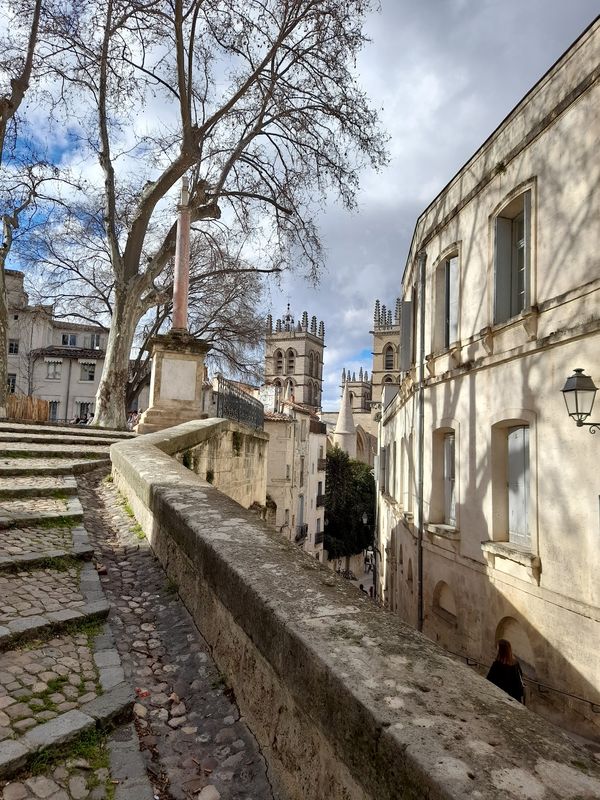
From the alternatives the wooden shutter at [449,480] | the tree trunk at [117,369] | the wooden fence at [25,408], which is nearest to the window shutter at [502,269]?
the wooden shutter at [449,480]

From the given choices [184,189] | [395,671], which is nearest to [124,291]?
[184,189]

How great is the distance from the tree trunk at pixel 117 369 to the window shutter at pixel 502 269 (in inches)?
424

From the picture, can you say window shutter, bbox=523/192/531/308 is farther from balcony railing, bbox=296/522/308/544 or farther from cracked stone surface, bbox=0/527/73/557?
balcony railing, bbox=296/522/308/544

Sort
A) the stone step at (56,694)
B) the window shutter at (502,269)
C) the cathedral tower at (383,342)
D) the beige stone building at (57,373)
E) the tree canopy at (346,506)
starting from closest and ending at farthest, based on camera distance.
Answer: the stone step at (56,694)
the window shutter at (502,269)
the tree canopy at (346,506)
the beige stone building at (57,373)
the cathedral tower at (383,342)

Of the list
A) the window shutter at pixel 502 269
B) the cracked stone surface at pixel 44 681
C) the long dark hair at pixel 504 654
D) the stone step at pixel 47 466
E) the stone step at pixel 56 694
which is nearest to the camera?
the stone step at pixel 56 694

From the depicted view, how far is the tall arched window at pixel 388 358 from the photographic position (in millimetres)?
82219

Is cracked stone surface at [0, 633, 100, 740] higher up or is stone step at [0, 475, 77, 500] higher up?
stone step at [0, 475, 77, 500]

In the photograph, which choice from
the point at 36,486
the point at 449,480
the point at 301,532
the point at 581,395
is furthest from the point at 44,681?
the point at 301,532

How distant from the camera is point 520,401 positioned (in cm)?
707

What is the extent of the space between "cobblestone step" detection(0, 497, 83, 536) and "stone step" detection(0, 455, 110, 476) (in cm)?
113

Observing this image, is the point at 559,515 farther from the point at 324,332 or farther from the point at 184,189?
the point at 324,332

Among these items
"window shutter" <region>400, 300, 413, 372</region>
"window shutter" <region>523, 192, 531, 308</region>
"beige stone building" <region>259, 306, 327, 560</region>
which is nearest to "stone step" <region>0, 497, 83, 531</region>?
"window shutter" <region>523, 192, 531, 308</region>

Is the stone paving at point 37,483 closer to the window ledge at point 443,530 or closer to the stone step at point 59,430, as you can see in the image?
the stone step at point 59,430

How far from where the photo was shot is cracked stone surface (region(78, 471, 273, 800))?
1.99 metres
